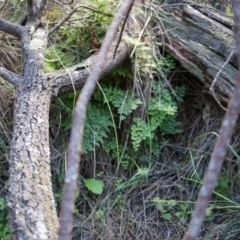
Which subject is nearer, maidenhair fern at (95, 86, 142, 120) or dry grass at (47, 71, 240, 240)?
dry grass at (47, 71, 240, 240)

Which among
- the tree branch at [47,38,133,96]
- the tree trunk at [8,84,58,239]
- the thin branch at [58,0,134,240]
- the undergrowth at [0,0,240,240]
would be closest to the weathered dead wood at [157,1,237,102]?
the undergrowth at [0,0,240,240]

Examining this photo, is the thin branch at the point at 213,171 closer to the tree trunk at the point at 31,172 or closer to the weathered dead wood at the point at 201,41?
the tree trunk at the point at 31,172

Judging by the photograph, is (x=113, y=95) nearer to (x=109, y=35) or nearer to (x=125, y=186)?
(x=125, y=186)

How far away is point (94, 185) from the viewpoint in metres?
2.21

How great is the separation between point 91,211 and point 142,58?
718 mm

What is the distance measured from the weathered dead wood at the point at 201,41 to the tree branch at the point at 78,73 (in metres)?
0.26

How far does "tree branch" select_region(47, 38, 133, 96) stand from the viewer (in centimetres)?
209

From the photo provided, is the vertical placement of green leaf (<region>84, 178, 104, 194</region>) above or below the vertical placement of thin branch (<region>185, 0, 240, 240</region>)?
below

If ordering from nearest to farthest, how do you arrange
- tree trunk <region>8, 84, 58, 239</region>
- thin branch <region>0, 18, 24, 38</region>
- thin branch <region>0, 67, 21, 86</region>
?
tree trunk <region>8, 84, 58, 239</region>, thin branch <region>0, 67, 21, 86</region>, thin branch <region>0, 18, 24, 38</region>

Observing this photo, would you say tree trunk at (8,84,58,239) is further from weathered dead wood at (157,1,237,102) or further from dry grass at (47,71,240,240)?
weathered dead wood at (157,1,237,102)

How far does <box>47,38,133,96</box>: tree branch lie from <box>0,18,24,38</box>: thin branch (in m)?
0.31

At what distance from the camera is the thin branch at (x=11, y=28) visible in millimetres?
2264

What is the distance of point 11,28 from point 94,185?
798 millimetres

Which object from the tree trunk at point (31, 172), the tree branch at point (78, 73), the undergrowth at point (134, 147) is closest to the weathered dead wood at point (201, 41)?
the undergrowth at point (134, 147)
